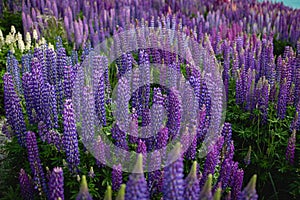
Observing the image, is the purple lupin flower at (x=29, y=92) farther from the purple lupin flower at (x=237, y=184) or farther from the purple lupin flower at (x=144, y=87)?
the purple lupin flower at (x=237, y=184)

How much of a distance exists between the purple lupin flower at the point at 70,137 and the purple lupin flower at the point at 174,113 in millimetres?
852

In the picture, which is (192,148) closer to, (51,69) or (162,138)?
(162,138)

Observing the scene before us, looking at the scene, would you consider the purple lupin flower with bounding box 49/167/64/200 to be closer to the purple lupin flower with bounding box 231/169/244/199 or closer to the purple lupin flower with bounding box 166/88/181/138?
the purple lupin flower with bounding box 166/88/181/138

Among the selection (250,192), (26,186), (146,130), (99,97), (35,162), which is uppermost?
(250,192)

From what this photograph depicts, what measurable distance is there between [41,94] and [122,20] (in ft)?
15.9

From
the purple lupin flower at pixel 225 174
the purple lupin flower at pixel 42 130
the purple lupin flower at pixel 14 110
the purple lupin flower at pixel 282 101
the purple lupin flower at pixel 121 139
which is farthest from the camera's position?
the purple lupin flower at pixel 282 101

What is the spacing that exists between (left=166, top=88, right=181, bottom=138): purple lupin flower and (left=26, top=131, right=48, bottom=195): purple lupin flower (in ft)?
3.78

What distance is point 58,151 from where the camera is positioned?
11.4ft

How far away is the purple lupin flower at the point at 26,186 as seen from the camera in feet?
9.78

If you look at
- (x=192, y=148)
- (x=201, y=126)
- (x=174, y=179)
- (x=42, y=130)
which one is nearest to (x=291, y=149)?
(x=201, y=126)

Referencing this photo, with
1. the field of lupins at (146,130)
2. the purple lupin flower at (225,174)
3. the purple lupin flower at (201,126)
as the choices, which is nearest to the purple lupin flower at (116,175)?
the field of lupins at (146,130)

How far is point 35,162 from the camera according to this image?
3.04 meters

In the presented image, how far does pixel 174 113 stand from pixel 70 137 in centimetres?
92

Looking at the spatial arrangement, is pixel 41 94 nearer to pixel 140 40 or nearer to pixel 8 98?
pixel 8 98
